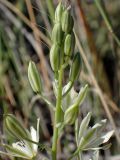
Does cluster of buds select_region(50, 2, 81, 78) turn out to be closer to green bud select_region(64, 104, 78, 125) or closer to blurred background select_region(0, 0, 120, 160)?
green bud select_region(64, 104, 78, 125)

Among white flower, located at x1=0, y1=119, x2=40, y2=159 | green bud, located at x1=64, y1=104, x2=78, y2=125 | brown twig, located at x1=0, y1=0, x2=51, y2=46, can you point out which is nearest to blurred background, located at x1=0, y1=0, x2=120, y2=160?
brown twig, located at x1=0, y1=0, x2=51, y2=46

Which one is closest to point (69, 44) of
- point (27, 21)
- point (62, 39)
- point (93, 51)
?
point (62, 39)

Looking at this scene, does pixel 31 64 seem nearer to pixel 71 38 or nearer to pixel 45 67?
pixel 71 38

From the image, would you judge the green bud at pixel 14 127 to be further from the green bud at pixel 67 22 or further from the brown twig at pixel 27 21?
the brown twig at pixel 27 21

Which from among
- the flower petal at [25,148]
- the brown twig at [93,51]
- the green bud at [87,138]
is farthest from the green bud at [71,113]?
the brown twig at [93,51]

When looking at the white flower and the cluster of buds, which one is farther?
the white flower

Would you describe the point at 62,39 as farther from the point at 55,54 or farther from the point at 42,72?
the point at 42,72
